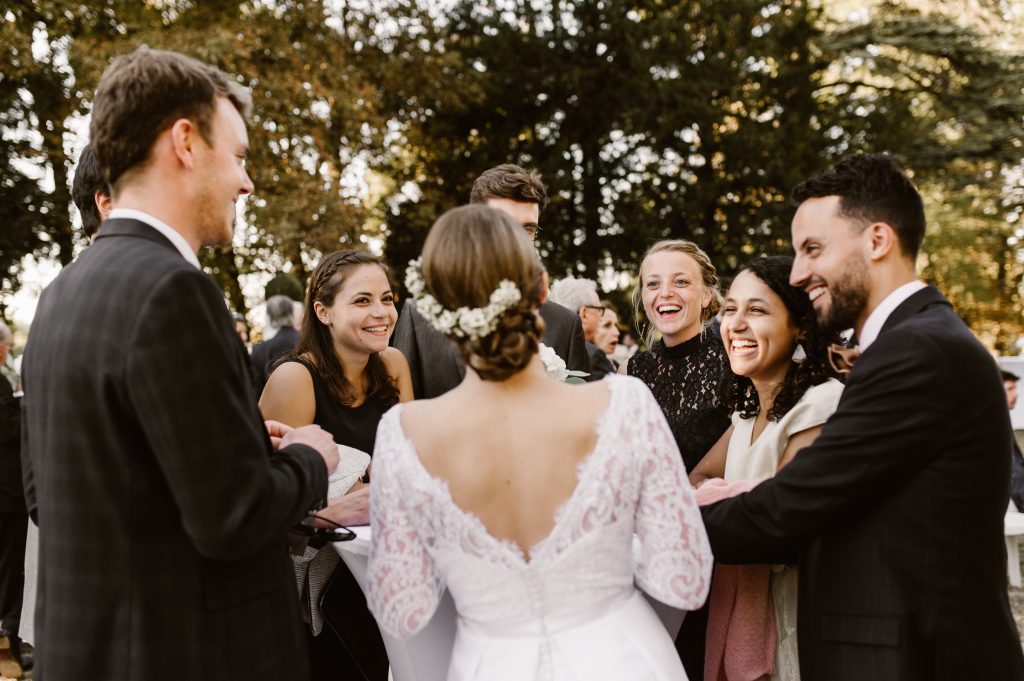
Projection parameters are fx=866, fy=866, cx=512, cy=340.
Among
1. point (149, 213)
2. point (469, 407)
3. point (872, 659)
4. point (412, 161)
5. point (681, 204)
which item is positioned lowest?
point (872, 659)

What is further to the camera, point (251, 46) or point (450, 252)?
point (251, 46)

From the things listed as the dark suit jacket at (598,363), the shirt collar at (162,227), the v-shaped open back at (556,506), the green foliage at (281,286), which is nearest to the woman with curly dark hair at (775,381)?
the v-shaped open back at (556,506)

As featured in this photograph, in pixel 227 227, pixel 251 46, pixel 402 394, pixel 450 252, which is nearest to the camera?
pixel 450 252

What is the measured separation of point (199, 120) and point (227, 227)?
0.26 meters

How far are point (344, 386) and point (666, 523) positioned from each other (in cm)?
182

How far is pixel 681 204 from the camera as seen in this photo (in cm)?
1773

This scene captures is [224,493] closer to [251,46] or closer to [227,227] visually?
[227,227]

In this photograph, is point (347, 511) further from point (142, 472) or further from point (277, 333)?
point (277, 333)

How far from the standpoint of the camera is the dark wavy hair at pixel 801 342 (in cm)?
286

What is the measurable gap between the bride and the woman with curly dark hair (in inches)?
27.4

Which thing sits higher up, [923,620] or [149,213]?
[149,213]

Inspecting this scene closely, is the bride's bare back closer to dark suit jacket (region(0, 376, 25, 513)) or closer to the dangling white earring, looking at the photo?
the dangling white earring

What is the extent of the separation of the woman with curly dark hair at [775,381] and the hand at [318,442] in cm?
135

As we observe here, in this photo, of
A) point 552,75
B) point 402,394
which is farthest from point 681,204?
point 402,394
